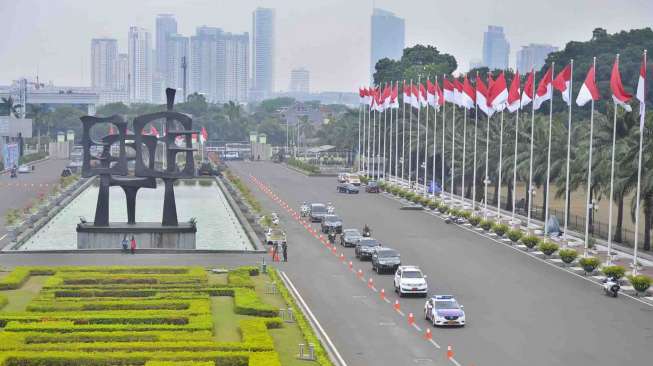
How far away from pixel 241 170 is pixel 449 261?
111999 mm

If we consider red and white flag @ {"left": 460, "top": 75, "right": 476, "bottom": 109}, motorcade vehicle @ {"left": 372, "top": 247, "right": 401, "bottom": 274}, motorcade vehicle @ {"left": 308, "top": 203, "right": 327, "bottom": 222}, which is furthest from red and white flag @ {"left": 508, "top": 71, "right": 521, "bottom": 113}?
motorcade vehicle @ {"left": 372, "top": 247, "right": 401, "bottom": 274}

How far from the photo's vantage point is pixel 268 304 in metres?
48.8

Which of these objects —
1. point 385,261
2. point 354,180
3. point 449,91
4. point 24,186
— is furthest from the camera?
point 354,180

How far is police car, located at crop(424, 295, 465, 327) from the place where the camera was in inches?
1788

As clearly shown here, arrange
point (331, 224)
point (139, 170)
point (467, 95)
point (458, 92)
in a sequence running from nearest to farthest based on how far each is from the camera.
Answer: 1. point (139, 170)
2. point (331, 224)
3. point (467, 95)
4. point (458, 92)

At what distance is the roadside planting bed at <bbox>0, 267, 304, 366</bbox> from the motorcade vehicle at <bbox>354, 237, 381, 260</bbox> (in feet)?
30.3

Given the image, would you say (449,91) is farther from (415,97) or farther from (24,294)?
(24,294)

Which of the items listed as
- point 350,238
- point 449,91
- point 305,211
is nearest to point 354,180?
point 305,211

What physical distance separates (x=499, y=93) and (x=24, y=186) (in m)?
66.7

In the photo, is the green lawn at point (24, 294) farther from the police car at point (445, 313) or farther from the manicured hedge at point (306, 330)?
the police car at point (445, 313)

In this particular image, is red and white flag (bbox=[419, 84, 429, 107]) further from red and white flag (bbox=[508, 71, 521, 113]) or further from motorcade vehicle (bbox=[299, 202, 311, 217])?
red and white flag (bbox=[508, 71, 521, 113])

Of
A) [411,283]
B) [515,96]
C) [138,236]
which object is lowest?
[138,236]

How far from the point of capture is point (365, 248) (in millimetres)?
67125

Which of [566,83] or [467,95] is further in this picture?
[467,95]
